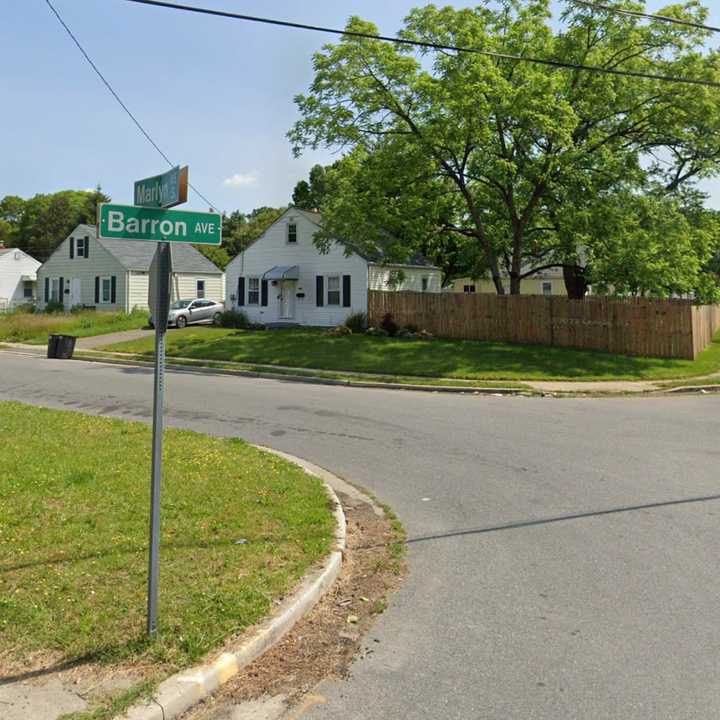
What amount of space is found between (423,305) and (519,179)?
628 centimetres

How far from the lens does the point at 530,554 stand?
6.31m

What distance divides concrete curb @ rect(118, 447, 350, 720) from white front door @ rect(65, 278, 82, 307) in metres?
42.0

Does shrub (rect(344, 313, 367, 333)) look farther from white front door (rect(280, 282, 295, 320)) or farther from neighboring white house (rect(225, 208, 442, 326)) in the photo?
white front door (rect(280, 282, 295, 320))

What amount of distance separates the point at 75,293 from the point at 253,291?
14.2 metres

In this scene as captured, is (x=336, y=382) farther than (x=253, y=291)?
No

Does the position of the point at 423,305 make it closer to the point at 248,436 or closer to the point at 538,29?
the point at 538,29

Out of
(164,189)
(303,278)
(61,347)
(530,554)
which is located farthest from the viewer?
(303,278)

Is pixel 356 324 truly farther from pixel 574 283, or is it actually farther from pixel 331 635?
pixel 331 635

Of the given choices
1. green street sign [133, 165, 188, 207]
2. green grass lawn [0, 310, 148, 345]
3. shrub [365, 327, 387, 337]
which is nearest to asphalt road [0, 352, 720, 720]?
green street sign [133, 165, 188, 207]

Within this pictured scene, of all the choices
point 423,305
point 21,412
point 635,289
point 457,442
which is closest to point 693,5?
point 635,289

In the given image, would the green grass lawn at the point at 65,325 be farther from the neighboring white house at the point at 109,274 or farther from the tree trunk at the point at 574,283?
the tree trunk at the point at 574,283

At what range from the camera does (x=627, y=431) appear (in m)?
12.5

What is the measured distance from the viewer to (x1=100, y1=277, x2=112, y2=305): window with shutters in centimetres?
4253

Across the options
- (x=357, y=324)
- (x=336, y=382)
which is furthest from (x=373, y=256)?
(x=336, y=382)
